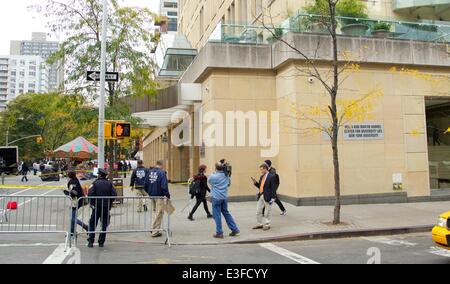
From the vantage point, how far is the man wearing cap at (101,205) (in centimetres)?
849

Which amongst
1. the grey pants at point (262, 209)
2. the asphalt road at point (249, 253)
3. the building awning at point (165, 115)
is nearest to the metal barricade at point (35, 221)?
the asphalt road at point (249, 253)

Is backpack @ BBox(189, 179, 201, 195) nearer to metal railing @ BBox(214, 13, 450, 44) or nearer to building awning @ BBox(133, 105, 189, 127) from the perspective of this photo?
metal railing @ BBox(214, 13, 450, 44)

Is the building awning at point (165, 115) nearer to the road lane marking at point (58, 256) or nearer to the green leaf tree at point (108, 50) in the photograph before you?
the green leaf tree at point (108, 50)

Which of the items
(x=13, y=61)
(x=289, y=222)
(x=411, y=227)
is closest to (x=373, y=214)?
(x=411, y=227)

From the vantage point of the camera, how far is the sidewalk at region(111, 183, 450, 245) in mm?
9406

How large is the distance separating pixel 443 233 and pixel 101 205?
6.64 meters

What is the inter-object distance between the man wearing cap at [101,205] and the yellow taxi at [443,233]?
631 cm

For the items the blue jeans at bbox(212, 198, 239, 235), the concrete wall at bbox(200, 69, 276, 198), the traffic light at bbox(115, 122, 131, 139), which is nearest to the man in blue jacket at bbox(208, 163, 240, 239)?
the blue jeans at bbox(212, 198, 239, 235)

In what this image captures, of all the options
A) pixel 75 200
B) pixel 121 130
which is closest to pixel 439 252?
pixel 75 200

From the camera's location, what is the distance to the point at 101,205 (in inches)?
345

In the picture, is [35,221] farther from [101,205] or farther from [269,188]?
[269,188]

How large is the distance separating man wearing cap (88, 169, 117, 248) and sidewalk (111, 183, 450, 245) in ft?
2.78

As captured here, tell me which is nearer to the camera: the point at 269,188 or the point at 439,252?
the point at 439,252
